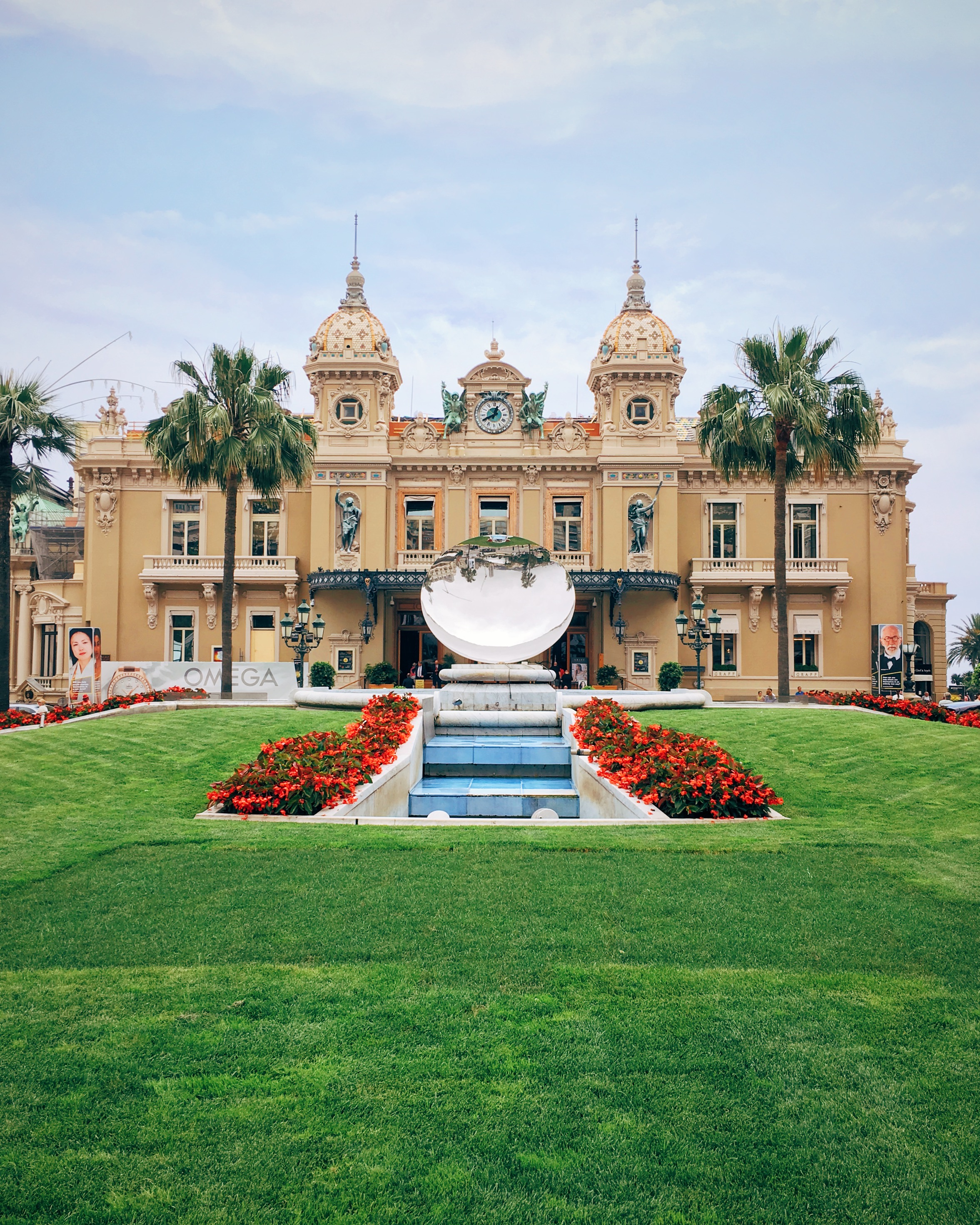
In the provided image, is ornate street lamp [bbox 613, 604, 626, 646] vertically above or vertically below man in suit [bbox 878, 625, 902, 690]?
above

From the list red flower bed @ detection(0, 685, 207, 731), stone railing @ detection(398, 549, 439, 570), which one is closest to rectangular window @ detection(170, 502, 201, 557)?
stone railing @ detection(398, 549, 439, 570)

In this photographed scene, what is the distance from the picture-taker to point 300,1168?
3170mm

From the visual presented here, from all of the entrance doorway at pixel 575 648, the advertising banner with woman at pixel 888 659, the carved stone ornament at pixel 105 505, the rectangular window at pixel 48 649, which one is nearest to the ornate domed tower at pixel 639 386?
the entrance doorway at pixel 575 648

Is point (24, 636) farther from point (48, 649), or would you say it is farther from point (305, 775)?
point (305, 775)

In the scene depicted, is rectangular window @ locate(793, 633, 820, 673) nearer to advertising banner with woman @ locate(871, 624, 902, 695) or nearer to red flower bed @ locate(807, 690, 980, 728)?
advertising banner with woman @ locate(871, 624, 902, 695)

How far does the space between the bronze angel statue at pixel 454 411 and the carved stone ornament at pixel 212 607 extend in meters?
12.3

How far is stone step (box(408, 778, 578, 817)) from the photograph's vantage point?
13.5m

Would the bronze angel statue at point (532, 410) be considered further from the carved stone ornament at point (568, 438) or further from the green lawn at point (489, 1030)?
the green lawn at point (489, 1030)

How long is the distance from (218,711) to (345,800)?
→ 30.2 ft

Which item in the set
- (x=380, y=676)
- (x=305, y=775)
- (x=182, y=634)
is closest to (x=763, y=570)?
(x=380, y=676)

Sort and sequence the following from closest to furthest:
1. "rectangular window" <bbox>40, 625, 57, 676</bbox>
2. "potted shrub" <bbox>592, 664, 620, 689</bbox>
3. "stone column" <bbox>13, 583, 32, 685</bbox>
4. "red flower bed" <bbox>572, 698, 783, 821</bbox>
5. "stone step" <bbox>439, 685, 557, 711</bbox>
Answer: "red flower bed" <bbox>572, 698, 783, 821</bbox>, "stone step" <bbox>439, 685, 557, 711</bbox>, "potted shrub" <bbox>592, 664, 620, 689</bbox>, "stone column" <bbox>13, 583, 32, 685</bbox>, "rectangular window" <bbox>40, 625, 57, 676</bbox>

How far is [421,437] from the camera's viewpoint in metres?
37.1

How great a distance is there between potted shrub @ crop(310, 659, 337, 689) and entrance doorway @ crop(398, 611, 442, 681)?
19.7ft

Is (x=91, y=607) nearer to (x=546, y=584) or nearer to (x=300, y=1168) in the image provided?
(x=546, y=584)
